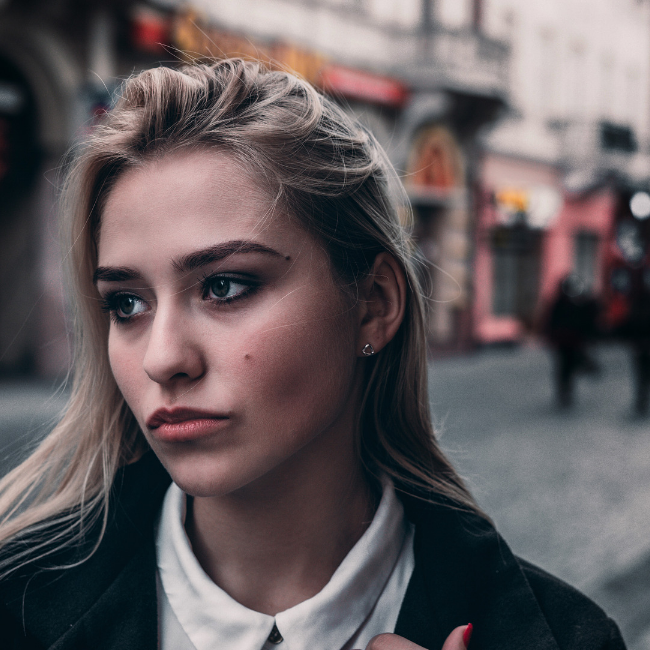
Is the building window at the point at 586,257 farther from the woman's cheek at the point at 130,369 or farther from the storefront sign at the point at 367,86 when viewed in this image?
the woman's cheek at the point at 130,369

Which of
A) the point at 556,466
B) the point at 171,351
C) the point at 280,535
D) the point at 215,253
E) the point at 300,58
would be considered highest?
the point at 300,58

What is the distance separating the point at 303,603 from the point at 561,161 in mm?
19936

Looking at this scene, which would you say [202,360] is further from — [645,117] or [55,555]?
[645,117]

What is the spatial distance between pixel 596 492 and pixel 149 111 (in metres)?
5.05

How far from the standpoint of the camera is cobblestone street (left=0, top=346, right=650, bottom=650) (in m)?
3.82

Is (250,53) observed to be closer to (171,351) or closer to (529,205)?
(171,351)

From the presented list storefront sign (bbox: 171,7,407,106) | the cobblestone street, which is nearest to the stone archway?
the cobblestone street

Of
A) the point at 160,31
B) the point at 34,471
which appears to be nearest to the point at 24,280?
the point at 160,31

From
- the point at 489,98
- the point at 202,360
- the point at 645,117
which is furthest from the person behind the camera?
the point at 645,117

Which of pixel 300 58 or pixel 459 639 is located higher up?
pixel 300 58

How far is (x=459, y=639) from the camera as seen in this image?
119cm

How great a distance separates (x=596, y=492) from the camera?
220 inches

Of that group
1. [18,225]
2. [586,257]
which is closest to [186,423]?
[18,225]

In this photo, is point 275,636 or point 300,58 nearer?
point 275,636
